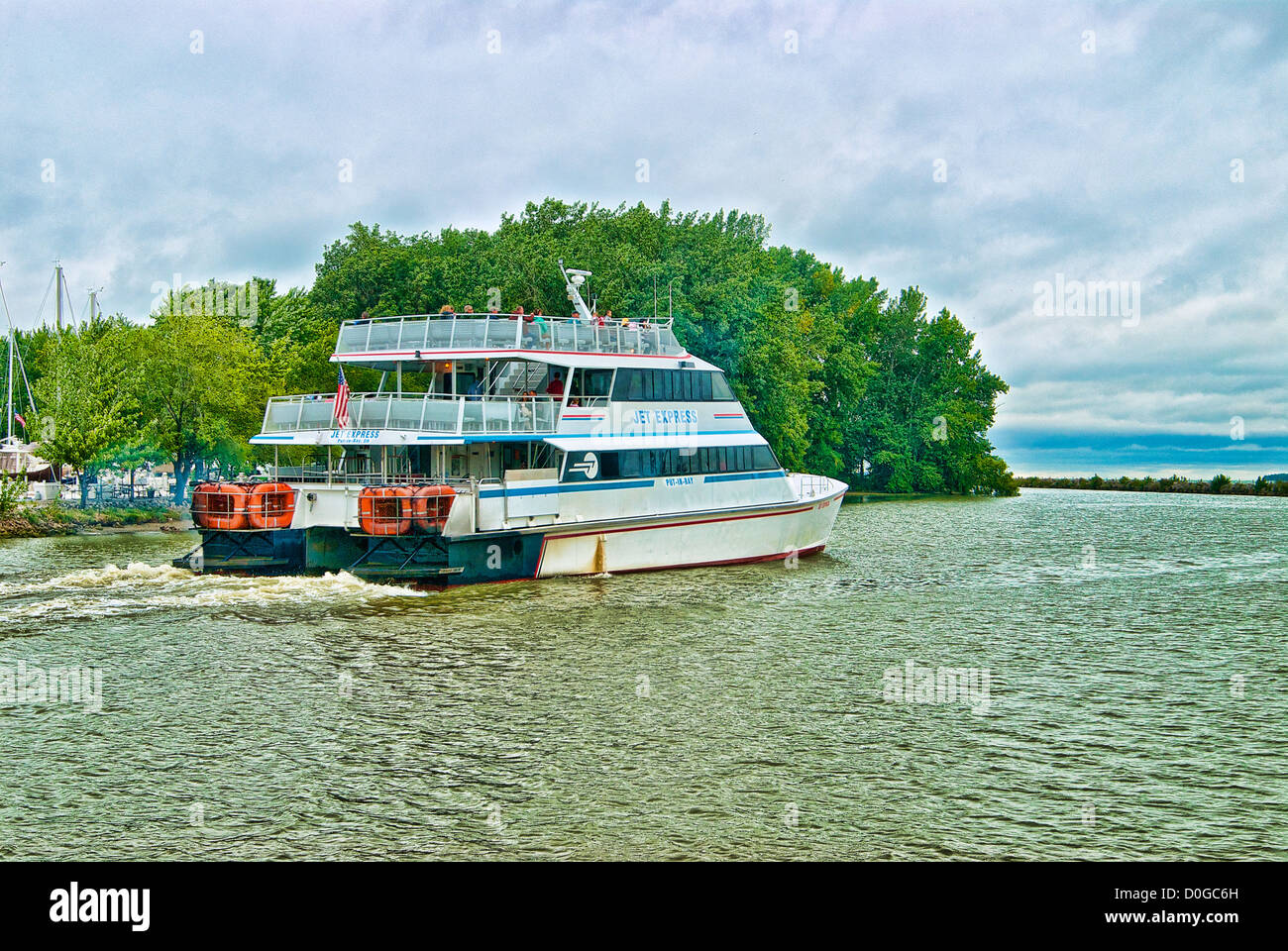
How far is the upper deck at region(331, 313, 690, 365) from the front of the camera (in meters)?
28.7

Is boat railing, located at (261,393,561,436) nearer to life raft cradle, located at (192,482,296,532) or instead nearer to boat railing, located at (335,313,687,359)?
boat railing, located at (335,313,687,359)

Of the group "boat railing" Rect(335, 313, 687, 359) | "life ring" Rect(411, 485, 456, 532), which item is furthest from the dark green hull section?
"boat railing" Rect(335, 313, 687, 359)

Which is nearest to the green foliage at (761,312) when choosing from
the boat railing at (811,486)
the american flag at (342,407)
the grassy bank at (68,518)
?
the grassy bank at (68,518)

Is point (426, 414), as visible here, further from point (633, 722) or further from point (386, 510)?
point (633, 722)

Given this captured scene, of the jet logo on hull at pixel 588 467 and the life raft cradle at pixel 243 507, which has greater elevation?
the jet logo on hull at pixel 588 467

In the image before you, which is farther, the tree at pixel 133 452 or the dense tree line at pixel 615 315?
the dense tree line at pixel 615 315

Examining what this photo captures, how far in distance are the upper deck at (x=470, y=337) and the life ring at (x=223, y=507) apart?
4.93 meters

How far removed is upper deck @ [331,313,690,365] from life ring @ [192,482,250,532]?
16.2ft

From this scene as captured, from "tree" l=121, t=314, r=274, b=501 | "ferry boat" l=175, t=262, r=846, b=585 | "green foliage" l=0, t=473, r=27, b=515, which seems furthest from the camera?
"tree" l=121, t=314, r=274, b=501

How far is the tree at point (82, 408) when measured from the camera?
4597cm

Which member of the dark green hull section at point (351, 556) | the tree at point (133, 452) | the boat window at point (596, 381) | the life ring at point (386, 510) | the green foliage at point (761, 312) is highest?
the green foliage at point (761, 312)

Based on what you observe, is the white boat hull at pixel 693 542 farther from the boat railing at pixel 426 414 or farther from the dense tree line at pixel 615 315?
the dense tree line at pixel 615 315

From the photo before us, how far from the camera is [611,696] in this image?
53.3 feet

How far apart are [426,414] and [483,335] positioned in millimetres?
3125
